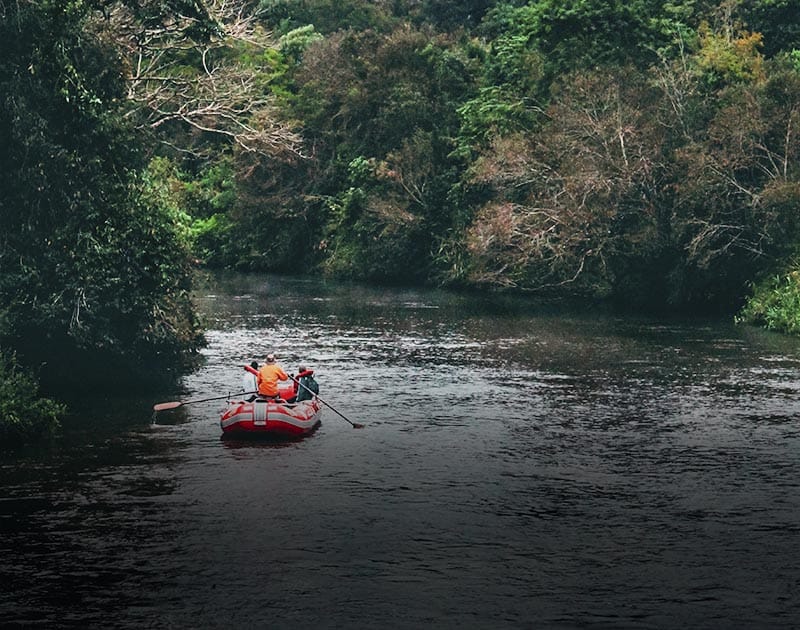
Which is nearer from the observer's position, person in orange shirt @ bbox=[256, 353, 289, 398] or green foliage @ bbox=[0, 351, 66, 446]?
green foliage @ bbox=[0, 351, 66, 446]

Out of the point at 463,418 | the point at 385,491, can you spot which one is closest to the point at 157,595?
the point at 385,491

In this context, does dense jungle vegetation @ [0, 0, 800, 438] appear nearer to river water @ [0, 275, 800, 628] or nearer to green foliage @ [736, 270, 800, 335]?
green foliage @ [736, 270, 800, 335]

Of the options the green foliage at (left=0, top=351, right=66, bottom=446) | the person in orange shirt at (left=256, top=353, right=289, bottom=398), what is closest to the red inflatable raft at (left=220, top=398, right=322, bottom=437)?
the person in orange shirt at (left=256, top=353, right=289, bottom=398)

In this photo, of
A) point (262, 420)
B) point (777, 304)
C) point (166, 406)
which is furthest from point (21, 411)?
point (777, 304)

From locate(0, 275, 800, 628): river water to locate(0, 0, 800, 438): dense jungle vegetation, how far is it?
143 inches

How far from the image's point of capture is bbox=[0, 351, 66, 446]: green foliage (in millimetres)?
28422

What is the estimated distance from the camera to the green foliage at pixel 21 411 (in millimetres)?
28422

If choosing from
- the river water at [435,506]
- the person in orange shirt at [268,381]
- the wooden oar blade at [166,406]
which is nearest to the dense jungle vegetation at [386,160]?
the wooden oar blade at [166,406]

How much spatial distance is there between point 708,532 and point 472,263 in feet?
159

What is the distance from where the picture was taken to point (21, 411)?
1142 inches

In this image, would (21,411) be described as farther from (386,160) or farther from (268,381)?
(386,160)

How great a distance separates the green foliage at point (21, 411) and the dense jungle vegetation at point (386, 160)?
0.07 metres

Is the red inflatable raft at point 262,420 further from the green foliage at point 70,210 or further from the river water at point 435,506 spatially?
the green foliage at point 70,210

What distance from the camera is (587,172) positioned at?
193ft
